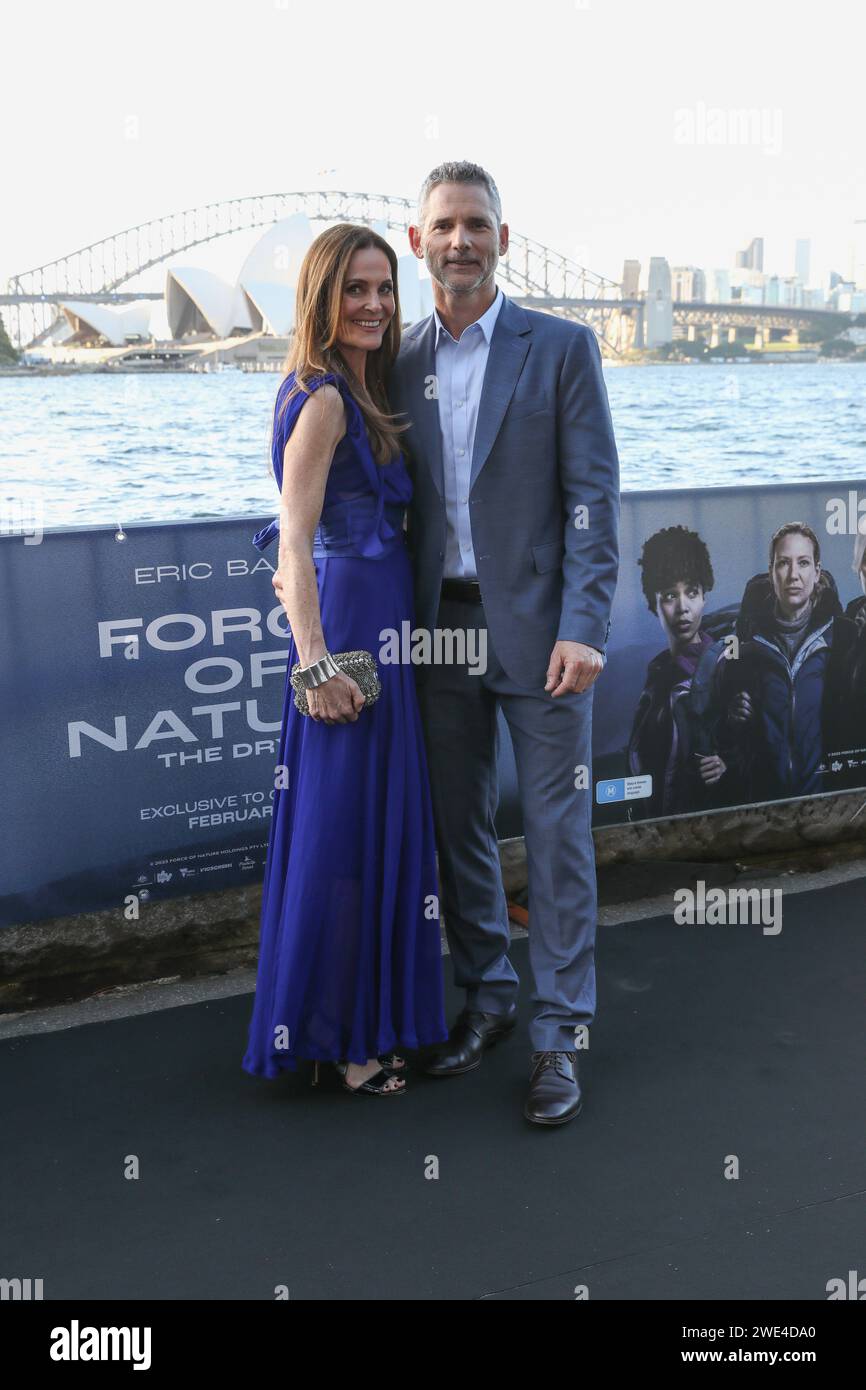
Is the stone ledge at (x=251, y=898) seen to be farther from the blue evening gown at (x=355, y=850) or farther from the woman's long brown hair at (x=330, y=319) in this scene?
the woman's long brown hair at (x=330, y=319)

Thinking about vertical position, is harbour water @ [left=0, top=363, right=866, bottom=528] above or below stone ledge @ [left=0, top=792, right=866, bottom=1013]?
above

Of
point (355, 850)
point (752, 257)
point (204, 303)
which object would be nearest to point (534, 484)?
point (355, 850)

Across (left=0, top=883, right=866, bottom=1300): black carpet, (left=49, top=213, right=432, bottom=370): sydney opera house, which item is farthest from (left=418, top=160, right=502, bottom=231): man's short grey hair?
(left=49, top=213, right=432, bottom=370): sydney opera house

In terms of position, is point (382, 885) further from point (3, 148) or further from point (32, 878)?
point (3, 148)

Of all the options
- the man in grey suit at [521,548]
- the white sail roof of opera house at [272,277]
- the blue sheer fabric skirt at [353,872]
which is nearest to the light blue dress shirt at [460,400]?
the man in grey suit at [521,548]

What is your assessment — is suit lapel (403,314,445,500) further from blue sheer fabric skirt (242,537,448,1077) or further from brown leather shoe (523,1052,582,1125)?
brown leather shoe (523,1052,582,1125)

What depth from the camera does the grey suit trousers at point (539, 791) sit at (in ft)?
9.07

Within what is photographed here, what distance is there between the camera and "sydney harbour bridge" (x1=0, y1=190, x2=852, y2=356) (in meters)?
43.8

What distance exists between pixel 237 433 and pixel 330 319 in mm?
45229

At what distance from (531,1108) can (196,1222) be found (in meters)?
0.69

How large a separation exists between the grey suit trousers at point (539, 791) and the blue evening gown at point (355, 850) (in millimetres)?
99

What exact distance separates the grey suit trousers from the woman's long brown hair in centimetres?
40

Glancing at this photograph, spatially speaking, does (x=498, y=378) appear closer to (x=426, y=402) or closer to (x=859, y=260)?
(x=426, y=402)

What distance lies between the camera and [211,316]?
151ft
